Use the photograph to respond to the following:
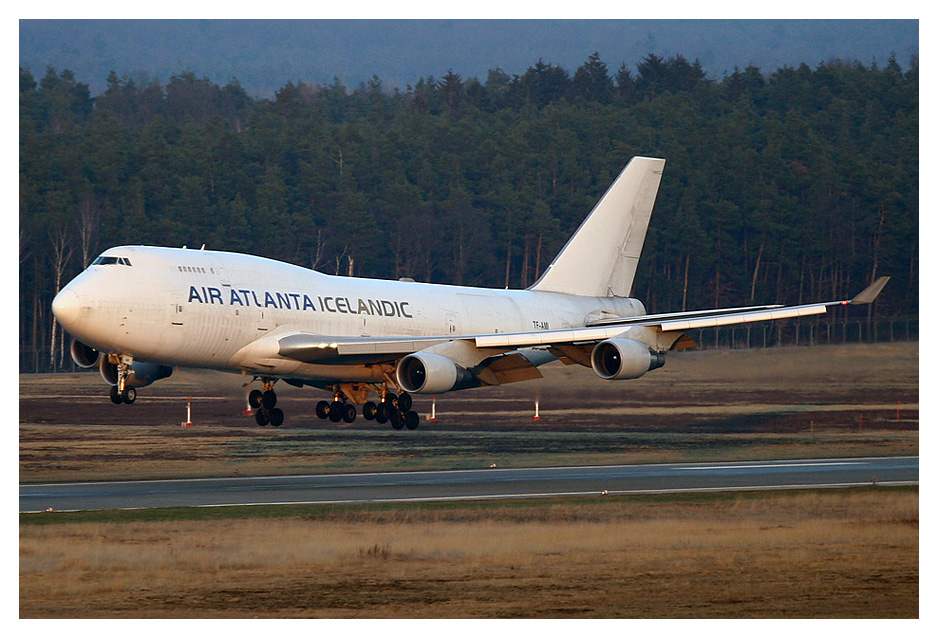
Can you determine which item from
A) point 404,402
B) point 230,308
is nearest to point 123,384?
point 230,308

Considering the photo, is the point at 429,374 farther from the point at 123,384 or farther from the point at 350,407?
the point at 123,384

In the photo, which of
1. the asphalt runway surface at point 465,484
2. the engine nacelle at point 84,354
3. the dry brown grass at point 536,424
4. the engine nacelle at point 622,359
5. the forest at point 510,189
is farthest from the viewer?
the forest at point 510,189

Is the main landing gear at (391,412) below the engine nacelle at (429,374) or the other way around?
below

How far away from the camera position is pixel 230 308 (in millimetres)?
39375

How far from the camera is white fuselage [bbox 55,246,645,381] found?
120ft

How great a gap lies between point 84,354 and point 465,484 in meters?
12.7

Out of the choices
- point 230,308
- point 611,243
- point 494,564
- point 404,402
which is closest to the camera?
point 494,564

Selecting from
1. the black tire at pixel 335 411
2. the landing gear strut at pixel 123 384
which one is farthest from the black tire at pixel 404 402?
the landing gear strut at pixel 123 384

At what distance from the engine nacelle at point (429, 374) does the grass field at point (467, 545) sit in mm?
5775

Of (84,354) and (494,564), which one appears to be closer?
(494,564)

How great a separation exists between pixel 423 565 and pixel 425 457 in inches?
923

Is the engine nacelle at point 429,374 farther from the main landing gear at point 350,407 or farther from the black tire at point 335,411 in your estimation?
the black tire at point 335,411

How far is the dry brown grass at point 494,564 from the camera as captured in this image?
25734mm

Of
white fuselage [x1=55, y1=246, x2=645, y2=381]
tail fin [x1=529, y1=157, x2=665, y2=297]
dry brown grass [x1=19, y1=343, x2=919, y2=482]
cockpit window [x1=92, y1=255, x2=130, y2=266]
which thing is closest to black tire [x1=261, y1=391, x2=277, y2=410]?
white fuselage [x1=55, y1=246, x2=645, y2=381]
